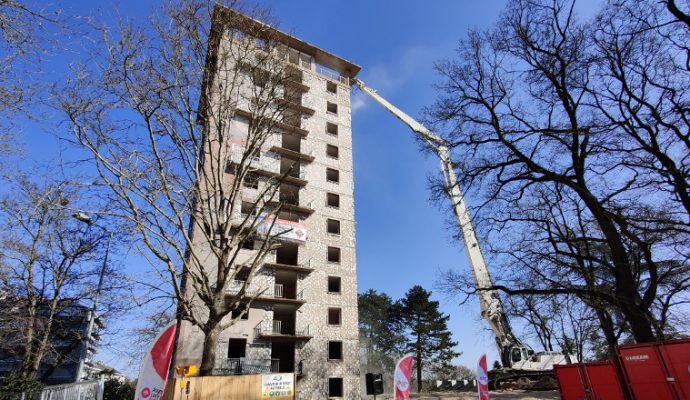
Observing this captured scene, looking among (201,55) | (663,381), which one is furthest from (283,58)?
(663,381)

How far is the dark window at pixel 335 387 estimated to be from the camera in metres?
24.5

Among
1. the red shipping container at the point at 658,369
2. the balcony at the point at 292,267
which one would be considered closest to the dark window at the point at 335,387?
the balcony at the point at 292,267

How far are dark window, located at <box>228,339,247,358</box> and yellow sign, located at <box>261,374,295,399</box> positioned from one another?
524 inches

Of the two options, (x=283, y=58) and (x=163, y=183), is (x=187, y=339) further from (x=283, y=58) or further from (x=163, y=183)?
(x=283, y=58)

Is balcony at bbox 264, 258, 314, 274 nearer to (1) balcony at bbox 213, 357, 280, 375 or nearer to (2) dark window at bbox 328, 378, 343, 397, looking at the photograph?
(1) balcony at bbox 213, 357, 280, 375

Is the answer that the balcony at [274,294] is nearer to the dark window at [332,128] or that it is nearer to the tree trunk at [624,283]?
the dark window at [332,128]

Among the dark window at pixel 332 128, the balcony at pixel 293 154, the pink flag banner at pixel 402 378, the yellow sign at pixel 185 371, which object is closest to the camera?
the yellow sign at pixel 185 371

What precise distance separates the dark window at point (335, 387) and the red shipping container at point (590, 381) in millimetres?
14869

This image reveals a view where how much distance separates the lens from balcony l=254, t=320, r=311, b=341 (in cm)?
2341

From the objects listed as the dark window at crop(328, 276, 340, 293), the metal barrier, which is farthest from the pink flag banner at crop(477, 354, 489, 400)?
the dark window at crop(328, 276, 340, 293)

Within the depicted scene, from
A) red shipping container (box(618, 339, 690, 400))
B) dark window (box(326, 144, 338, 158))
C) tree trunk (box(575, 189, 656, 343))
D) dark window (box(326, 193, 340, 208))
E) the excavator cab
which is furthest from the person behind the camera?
dark window (box(326, 144, 338, 158))

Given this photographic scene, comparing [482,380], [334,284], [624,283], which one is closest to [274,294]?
[334,284]

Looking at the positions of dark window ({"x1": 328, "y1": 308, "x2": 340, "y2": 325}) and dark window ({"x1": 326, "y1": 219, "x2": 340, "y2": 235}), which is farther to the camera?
dark window ({"x1": 326, "y1": 219, "x2": 340, "y2": 235})

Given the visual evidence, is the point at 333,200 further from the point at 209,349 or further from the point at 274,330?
the point at 209,349
